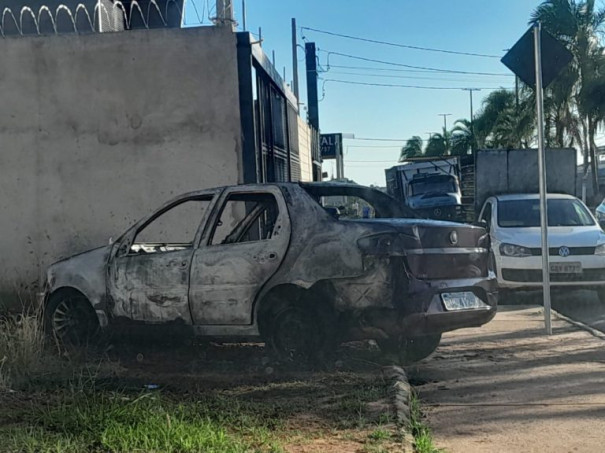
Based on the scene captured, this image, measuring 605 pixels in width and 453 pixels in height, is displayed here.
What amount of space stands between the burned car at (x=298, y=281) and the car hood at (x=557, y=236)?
4.52m

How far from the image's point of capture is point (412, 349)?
6.80 m

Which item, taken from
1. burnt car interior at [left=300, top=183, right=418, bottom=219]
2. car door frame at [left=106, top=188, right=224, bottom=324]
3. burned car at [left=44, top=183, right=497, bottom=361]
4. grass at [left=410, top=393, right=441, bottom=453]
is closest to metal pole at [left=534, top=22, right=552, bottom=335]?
burned car at [left=44, top=183, right=497, bottom=361]

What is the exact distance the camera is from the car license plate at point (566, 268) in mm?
10398

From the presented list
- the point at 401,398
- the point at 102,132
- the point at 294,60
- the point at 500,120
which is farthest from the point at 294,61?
the point at 401,398

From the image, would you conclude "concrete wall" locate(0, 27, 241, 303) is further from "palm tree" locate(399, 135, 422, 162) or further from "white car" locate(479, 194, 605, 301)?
"palm tree" locate(399, 135, 422, 162)

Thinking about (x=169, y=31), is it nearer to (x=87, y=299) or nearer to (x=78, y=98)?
(x=78, y=98)

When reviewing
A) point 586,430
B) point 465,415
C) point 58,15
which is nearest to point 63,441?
point 465,415

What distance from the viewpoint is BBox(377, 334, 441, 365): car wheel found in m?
6.68

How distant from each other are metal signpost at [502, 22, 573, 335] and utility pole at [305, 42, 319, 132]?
24.3 m

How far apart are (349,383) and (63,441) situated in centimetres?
237

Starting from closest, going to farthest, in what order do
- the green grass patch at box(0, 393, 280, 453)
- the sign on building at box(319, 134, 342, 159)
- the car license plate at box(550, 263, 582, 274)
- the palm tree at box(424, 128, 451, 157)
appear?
the green grass patch at box(0, 393, 280, 453) < the car license plate at box(550, 263, 582, 274) < the sign on building at box(319, 134, 342, 159) < the palm tree at box(424, 128, 451, 157)

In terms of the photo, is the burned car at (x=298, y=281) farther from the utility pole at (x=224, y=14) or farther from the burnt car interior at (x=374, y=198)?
the utility pole at (x=224, y=14)

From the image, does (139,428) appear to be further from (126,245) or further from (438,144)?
(438,144)

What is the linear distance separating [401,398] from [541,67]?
482cm
